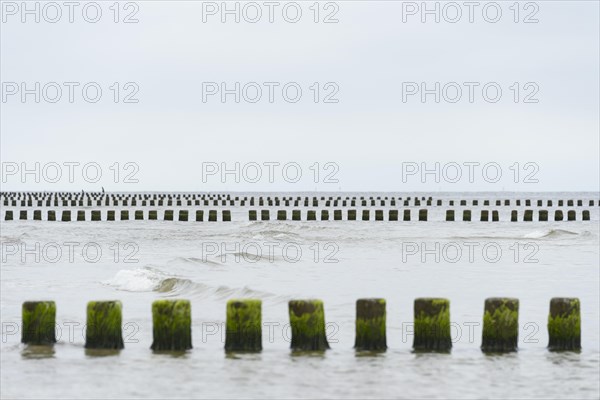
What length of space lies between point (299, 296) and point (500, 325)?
7.50 meters

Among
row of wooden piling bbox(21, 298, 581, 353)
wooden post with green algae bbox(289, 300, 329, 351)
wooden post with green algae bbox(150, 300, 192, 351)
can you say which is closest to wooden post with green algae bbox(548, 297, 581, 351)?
row of wooden piling bbox(21, 298, 581, 353)

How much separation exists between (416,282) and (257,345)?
10.4 m

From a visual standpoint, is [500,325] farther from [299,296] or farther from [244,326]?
[299,296]

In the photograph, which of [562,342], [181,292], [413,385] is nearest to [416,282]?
[181,292]

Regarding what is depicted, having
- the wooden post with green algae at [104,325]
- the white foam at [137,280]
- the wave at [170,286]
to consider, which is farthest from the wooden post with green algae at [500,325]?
the white foam at [137,280]

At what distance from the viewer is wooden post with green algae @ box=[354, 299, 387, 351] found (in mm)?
12297

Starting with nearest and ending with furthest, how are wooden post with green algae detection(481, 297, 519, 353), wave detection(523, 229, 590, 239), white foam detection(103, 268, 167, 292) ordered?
1. wooden post with green algae detection(481, 297, 519, 353)
2. white foam detection(103, 268, 167, 292)
3. wave detection(523, 229, 590, 239)

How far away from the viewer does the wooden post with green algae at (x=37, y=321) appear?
41.4 ft

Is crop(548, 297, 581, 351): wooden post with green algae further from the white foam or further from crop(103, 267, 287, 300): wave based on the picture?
the white foam

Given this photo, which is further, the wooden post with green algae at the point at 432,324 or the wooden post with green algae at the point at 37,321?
the wooden post with green algae at the point at 37,321

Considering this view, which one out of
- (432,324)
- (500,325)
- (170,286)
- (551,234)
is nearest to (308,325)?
(432,324)

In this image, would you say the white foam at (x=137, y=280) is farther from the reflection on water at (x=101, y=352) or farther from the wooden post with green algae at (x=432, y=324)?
the wooden post with green algae at (x=432, y=324)

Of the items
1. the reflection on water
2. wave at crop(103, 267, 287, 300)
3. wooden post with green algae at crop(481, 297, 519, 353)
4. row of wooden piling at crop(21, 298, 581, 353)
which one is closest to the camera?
the reflection on water

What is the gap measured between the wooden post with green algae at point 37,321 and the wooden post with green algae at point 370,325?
338cm
